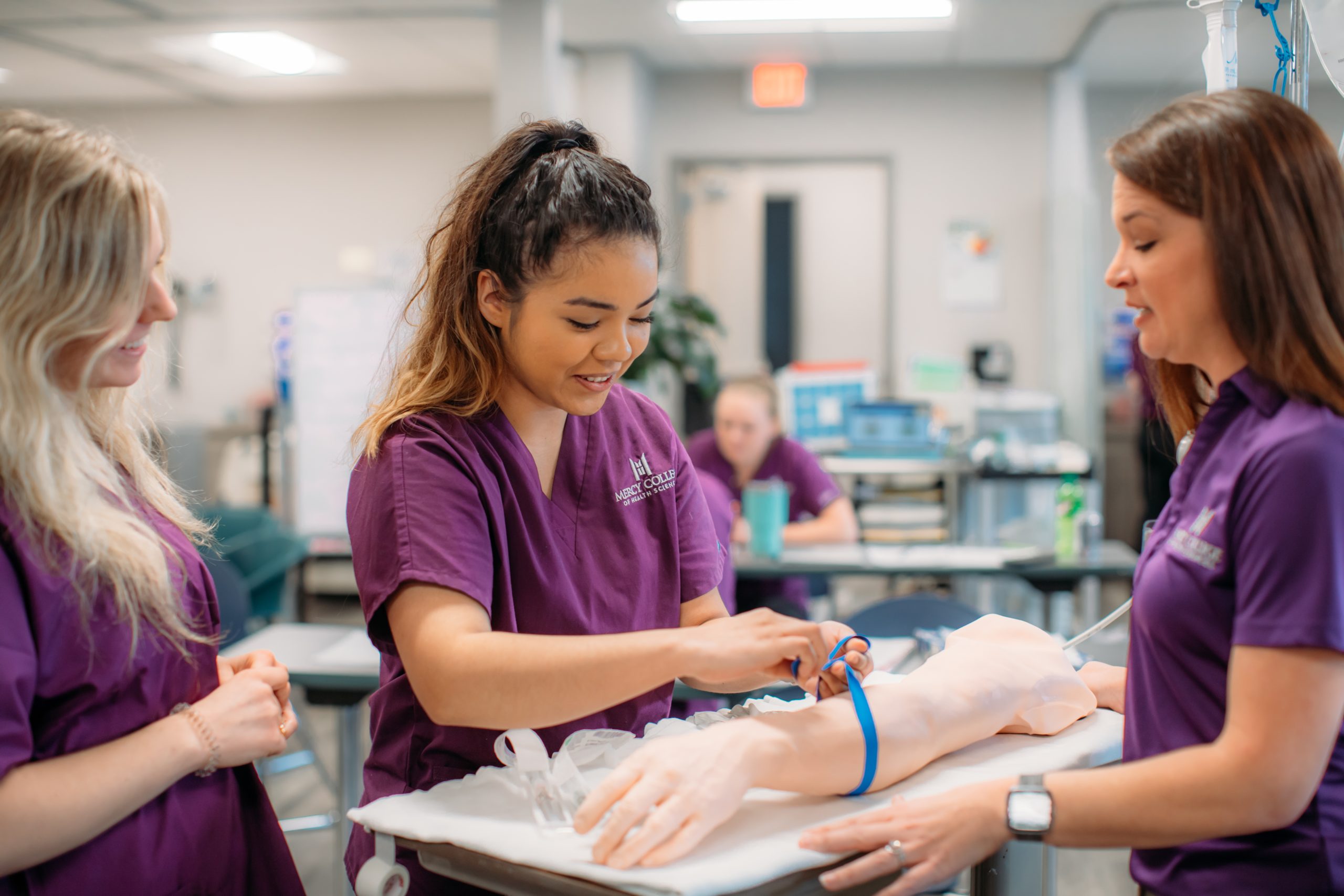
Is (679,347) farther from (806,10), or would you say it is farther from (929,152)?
(929,152)

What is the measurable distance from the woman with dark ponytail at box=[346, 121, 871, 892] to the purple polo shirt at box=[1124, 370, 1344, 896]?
0.32 m

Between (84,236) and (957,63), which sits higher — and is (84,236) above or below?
below

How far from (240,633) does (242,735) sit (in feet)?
6.20

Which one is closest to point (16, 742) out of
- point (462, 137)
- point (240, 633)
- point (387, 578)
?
→ point (387, 578)

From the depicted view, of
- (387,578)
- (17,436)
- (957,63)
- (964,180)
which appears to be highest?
(957,63)

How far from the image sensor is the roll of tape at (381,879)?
1.01 m

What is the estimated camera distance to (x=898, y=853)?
3.04 feet

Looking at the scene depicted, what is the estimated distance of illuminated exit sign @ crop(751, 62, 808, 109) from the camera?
252 inches

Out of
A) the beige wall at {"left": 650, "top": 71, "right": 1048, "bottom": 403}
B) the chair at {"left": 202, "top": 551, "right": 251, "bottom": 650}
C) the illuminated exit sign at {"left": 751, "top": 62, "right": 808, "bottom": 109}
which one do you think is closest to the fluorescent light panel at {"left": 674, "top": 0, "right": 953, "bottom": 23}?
the illuminated exit sign at {"left": 751, "top": 62, "right": 808, "bottom": 109}

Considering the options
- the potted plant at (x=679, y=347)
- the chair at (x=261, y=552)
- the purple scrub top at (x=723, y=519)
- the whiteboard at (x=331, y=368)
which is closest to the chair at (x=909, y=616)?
the purple scrub top at (x=723, y=519)

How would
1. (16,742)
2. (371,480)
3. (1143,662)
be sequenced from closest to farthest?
1. (16,742)
2. (1143,662)
3. (371,480)

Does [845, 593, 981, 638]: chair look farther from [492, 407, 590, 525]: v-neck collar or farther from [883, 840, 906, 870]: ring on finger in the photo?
[883, 840, 906, 870]: ring on finger

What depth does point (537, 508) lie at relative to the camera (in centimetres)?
121

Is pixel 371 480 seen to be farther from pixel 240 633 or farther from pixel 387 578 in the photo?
pixel 240 633
